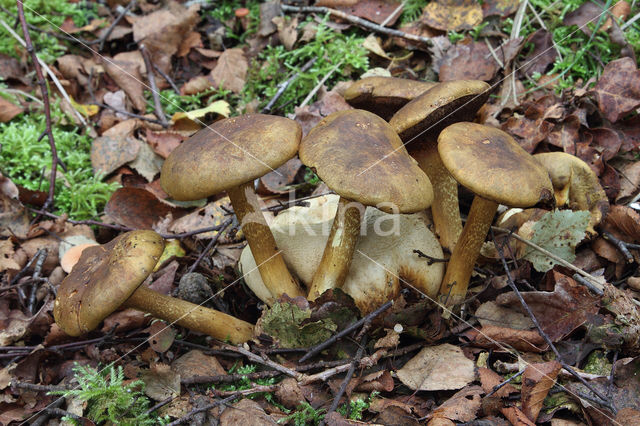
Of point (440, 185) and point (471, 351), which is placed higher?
point (440, 185)

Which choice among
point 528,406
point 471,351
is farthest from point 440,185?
point 528,406

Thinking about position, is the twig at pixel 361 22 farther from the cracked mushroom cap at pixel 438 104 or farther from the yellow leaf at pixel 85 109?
the yellow leaf at pixel 85 109

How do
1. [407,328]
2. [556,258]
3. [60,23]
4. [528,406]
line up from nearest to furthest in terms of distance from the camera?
1. [528,406]
2. [407,328]
3. [556,258]
4. [60,23]

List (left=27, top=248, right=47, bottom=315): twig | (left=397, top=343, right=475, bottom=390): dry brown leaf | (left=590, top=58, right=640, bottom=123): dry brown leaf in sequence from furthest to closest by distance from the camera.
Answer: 1. (left=590, top=58, right=640, bottom=123): dry brown leaf
2. (left=27, top=248, right=47, bottom=315): twig
3. (left=397, top=343, right=475, bottom=390): dry brown leaf

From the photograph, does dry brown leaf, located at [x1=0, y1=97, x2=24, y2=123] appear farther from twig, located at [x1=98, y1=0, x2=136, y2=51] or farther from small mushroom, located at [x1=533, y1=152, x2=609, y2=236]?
small mushroom, located at [x1=533, y1=152, x2=609, y2=236]

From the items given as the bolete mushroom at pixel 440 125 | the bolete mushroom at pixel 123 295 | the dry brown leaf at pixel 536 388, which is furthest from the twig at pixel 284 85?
the dry brown leaf at pixel 536 388

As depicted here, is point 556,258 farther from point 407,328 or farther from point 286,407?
point 286,407

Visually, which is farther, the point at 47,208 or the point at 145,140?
the point at 145,140

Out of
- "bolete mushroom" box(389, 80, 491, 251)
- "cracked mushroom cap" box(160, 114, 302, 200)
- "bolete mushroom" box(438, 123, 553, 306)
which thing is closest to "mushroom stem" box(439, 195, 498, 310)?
"bolete mushroom" box(438, 123, 553, 306)
